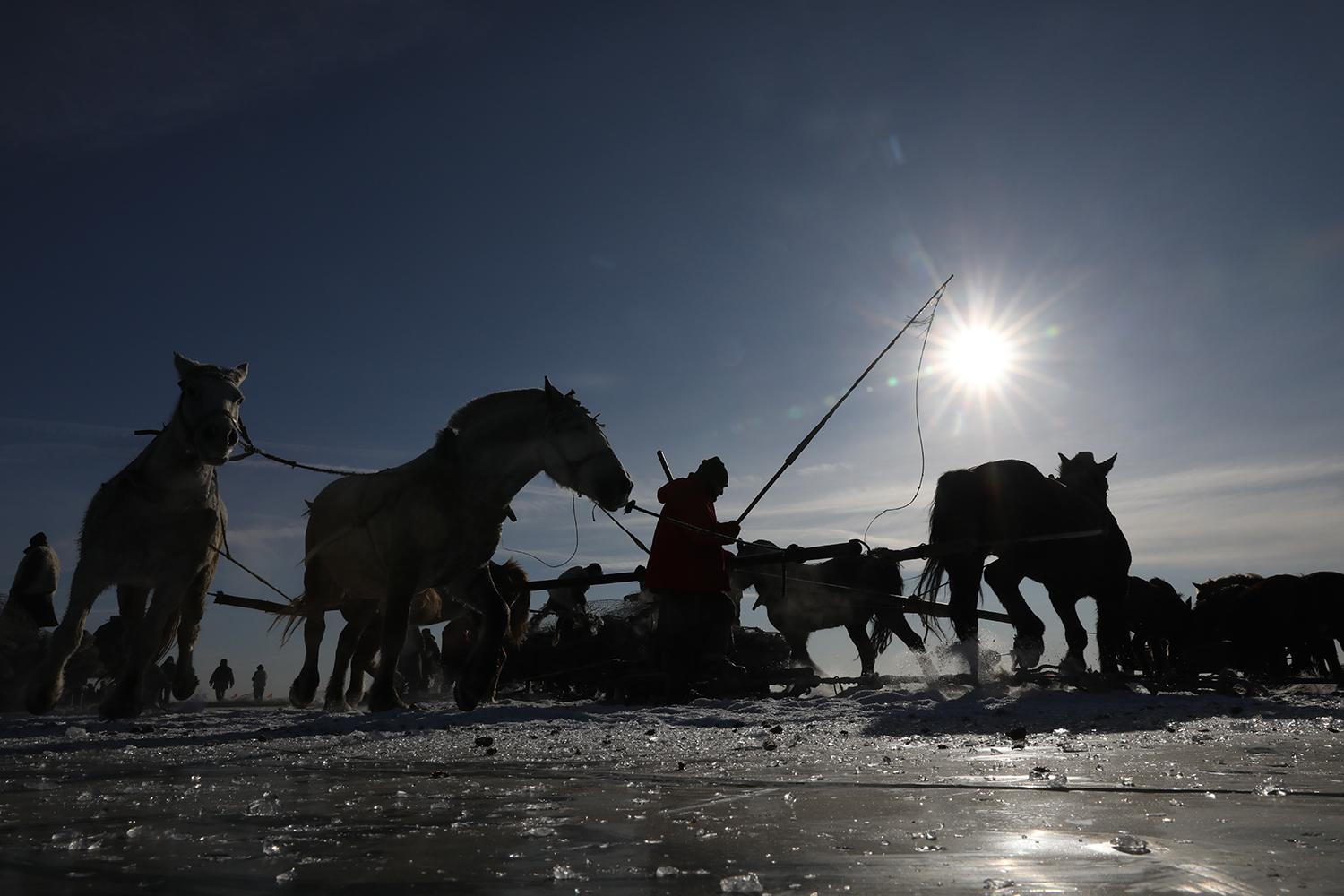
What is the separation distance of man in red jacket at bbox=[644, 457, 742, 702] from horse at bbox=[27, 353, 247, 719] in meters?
3.64

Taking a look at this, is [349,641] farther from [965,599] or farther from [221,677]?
[221,677]

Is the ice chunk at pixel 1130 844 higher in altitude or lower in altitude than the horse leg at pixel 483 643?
lower

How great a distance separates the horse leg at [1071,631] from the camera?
30.0 ft

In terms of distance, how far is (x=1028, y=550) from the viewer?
9.43m

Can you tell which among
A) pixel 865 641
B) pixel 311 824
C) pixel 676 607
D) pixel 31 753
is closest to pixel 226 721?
pixel 31 753

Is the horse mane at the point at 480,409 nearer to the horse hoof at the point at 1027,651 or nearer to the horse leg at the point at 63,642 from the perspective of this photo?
the horse leg at the point at 63,642

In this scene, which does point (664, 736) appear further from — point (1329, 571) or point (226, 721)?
point (1329, 571)

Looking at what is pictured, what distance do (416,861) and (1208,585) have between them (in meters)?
18.2

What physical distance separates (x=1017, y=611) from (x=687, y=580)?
12.7 ft

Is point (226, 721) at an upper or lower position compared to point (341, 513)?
lower

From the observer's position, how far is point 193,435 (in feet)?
20.0

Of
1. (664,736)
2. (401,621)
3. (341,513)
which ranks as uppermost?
(341,513)

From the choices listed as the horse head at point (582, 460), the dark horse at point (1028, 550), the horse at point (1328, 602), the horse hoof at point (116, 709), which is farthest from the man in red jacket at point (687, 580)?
the horse at point (1328, 602)

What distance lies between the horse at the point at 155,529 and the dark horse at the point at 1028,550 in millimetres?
6830
